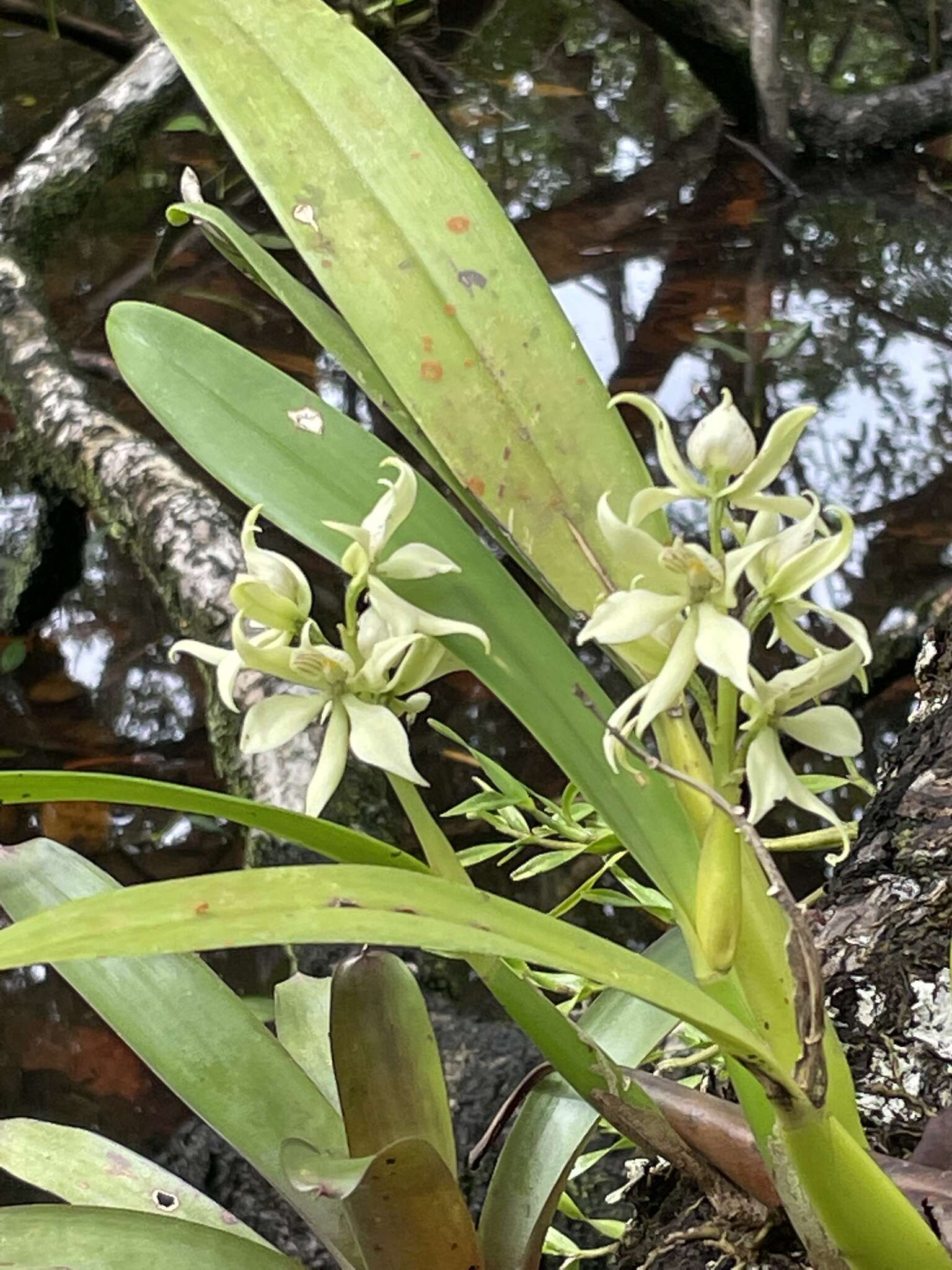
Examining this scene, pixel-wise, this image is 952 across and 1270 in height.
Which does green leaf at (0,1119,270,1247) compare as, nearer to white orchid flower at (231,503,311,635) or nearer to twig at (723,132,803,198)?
white orchid flower at (231,503,311,635)

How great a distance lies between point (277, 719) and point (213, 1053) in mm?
203

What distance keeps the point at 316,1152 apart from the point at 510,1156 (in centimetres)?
12

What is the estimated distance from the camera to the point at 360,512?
0.47 metres

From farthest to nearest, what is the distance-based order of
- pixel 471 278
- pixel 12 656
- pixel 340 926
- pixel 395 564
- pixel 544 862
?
pixel 12 656, pixel 544 862, pixel 471 278, pixel 395 564, pixel 340 926

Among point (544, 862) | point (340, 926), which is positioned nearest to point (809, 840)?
point (544, 862)

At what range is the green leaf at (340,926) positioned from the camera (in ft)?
0.99

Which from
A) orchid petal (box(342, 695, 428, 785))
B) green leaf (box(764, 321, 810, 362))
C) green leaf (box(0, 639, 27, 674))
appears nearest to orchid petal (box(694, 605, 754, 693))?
Result: orchid petal (box(342, 695, 428, 785))

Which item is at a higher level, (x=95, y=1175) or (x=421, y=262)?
(x=421, y=262)

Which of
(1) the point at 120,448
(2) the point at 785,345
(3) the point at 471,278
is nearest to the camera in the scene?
(3) the point at 471,278

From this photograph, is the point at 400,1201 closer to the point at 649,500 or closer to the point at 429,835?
the point at 429,835

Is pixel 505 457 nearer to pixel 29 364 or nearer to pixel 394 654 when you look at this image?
pixel 394 654

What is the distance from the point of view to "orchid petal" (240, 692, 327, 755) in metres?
0.41

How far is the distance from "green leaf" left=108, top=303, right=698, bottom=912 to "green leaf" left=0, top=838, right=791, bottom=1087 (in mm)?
84

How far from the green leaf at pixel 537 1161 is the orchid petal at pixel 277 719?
0.23m
